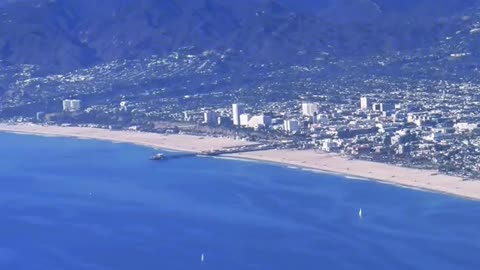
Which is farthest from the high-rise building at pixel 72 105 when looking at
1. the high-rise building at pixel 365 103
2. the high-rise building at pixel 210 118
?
the high-rise building at pixel 365 103

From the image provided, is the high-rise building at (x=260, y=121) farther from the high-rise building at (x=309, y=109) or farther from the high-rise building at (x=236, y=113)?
the high-rise building at (x=309, y=109)

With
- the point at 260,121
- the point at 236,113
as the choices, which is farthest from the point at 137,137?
the point at 260,121

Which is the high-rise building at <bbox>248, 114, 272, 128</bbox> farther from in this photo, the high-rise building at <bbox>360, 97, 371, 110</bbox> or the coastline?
the high-rise building at <bbox>360, 97, 371, 110</bbox>

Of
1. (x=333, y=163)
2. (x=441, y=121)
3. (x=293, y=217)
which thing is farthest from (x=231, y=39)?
(x=293, y=217)

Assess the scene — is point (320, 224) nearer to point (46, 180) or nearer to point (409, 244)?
point (409, 244)

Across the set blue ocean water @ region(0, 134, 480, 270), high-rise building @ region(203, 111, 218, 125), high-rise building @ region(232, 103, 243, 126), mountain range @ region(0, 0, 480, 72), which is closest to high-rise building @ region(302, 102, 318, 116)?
high-rise building @ region(232, 103, 243, 126)

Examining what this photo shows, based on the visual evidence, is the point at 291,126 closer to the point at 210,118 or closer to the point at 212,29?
the point at 210,118
